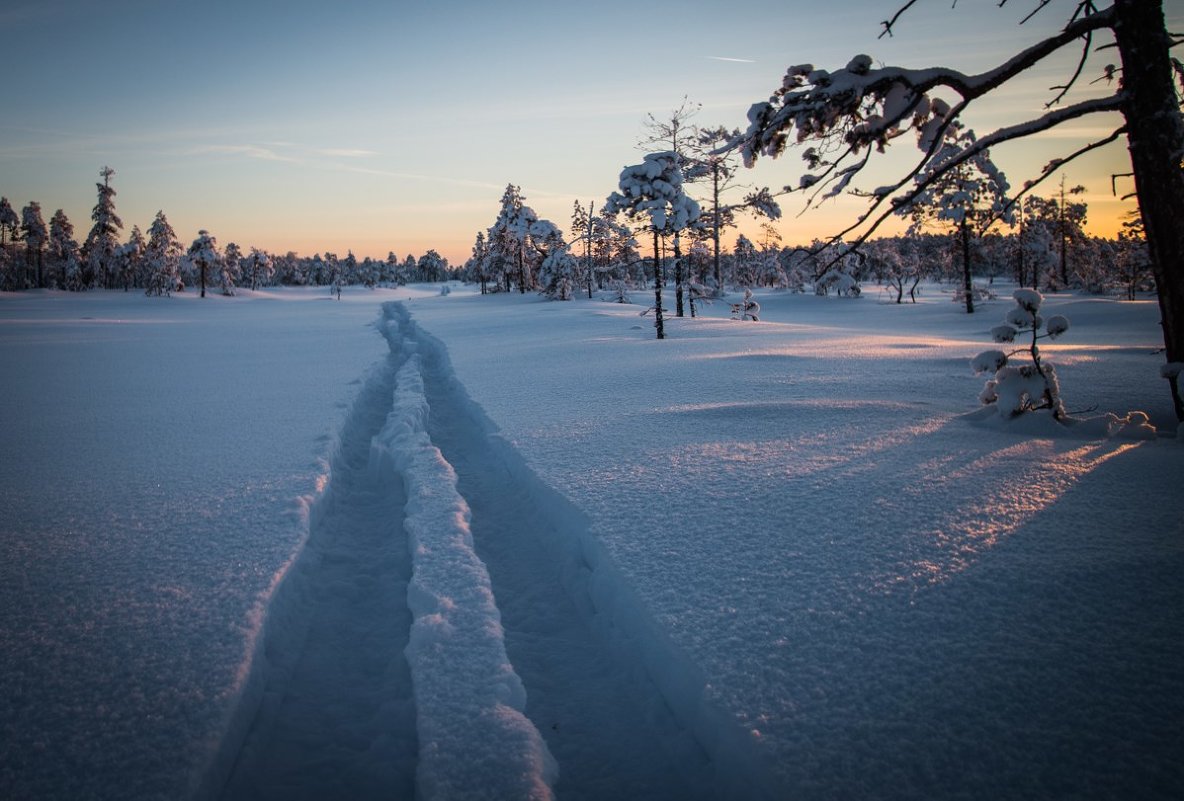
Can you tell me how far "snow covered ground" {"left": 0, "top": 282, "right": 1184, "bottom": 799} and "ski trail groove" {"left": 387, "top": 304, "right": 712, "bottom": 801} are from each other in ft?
0.06

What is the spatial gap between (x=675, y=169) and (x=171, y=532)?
52.9ft

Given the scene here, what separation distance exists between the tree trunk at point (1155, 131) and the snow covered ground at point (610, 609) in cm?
185

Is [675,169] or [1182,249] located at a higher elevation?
[675,169]

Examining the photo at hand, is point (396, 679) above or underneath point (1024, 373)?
underneath

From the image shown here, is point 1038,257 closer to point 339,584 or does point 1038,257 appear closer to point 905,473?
point 905,473

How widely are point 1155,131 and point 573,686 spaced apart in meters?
6.48

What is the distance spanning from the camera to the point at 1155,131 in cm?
457

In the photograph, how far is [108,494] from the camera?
5.48m

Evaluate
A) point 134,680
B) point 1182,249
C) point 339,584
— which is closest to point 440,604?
point 339,584

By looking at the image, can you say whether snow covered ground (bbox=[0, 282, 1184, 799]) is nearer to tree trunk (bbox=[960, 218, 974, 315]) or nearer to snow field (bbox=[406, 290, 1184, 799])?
snow field (bbox=[406, 290, 1184, 799])

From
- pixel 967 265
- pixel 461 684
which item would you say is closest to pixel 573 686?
pixel 461 684

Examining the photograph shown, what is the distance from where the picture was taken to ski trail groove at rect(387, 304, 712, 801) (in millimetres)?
2676

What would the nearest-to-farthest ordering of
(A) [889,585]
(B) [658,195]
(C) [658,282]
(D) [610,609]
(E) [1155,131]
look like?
(A) [889,585]
(D) [610,609]
(E) [1155,131]
(B) [658,195]
(C) [658,282]

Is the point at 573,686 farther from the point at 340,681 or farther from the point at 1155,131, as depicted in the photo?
the point at 1155,131
